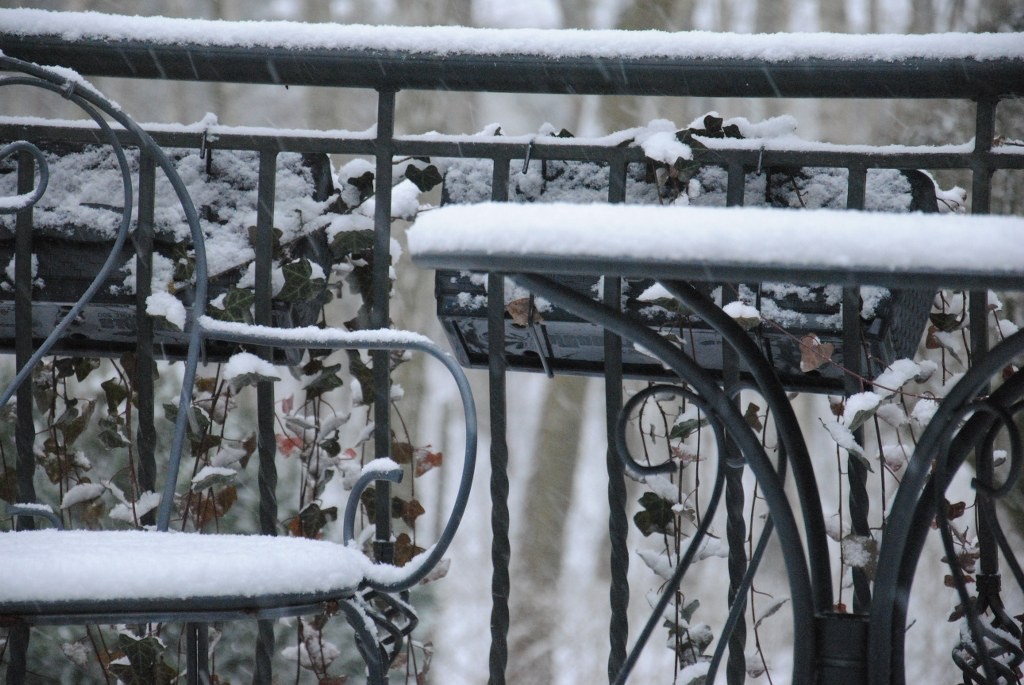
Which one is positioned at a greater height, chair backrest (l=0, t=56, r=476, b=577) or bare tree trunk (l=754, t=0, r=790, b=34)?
bare tree trunk (l=754, t=0, r=790, b=34)

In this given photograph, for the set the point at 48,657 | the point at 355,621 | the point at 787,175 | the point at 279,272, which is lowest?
the point at 48,657

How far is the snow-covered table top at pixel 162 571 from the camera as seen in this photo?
811mm

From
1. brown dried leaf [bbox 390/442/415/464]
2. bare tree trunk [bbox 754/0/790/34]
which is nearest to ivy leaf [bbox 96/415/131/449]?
brown dried leaf [bbox 390/442/415/464]

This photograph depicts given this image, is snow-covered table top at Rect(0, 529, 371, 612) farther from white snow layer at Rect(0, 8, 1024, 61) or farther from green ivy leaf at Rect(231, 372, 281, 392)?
white snow layer at Rect(0, 8, 1024, 61)

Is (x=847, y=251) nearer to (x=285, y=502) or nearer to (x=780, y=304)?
(x=780, y=304)

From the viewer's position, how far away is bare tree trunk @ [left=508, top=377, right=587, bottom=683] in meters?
6.67

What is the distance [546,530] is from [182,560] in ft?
19.7

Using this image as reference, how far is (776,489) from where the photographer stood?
76cm

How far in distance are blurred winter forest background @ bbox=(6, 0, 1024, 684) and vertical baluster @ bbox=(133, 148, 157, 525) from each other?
16.1 ft

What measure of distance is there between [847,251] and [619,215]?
145 millimetres

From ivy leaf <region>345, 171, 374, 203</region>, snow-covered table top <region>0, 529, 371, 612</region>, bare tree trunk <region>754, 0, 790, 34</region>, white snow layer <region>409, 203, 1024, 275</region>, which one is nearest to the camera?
white snow layer <region>409, 203, 1024, 275</region>

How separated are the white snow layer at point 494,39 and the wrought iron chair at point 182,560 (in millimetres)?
139

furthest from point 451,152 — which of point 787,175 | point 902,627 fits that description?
point 902,627

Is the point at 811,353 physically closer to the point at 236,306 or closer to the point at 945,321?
the point at 945,321
